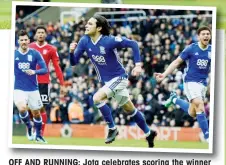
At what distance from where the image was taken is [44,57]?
13047mm

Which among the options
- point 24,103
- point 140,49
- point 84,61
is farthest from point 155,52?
point 24,103

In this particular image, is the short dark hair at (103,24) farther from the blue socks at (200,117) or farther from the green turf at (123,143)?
the green turf at (123,143)

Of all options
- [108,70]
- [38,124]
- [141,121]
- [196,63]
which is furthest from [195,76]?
[38,124]

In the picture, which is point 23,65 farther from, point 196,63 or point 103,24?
point 196,63

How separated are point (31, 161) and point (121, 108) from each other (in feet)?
5.15

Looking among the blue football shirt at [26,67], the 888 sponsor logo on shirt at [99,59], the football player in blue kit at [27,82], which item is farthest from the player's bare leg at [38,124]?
the 888 sponsor logo on shirt at [99,59]

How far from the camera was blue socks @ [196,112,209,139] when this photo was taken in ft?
42.1

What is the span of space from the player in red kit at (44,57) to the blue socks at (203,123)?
212 centimetres

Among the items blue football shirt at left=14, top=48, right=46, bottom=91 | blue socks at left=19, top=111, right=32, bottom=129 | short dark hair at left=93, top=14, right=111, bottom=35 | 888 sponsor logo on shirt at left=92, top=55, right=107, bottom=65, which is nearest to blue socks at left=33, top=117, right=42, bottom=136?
blue socks at left=19, top=111, right=32, bottom=129

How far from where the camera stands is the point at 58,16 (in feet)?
42.2

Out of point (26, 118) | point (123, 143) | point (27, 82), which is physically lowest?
point (123, 143)

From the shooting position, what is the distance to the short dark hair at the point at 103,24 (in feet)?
41.8

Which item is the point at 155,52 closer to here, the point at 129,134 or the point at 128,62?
Answer: the point at 128,62

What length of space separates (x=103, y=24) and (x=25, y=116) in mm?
1835
